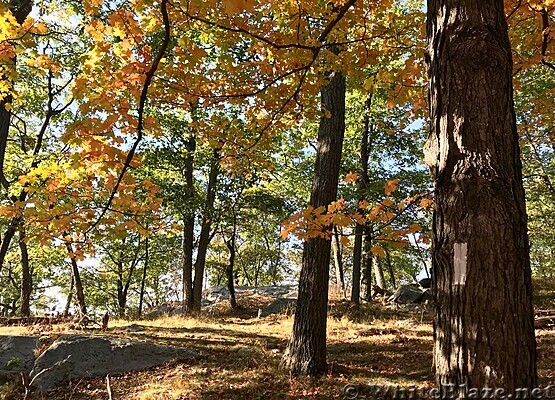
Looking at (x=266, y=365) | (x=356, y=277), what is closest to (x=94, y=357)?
(x=266, y=365)

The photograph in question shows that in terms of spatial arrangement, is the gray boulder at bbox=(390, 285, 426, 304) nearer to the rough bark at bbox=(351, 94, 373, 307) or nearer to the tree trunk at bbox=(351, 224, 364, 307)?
the rough bark at bbox=(351, 94, 373, 307)

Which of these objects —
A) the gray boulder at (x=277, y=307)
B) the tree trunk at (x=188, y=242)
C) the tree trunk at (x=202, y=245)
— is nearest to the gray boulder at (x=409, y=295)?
the gray boulder at (x=277, y=307)

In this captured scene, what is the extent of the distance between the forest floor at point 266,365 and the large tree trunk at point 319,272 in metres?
0.31

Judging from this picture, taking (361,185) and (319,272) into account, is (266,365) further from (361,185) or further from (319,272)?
(361,185)

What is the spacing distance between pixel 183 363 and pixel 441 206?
6.41 m

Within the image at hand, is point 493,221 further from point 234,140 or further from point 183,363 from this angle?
point 183,363

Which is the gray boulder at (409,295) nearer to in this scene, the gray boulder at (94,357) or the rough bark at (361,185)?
the rough bark at (361,185)

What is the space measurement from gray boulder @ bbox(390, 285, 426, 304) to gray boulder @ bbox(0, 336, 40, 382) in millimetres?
11841

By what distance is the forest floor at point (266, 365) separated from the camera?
523cm

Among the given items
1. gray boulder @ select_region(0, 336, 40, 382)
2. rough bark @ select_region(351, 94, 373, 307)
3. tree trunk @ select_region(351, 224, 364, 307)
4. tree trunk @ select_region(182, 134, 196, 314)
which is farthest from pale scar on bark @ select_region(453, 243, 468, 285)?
tree trunk @ select_region(182, 134, 196, 314)

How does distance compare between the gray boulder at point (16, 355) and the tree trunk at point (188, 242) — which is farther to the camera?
the tree trunk at point (188, 242)

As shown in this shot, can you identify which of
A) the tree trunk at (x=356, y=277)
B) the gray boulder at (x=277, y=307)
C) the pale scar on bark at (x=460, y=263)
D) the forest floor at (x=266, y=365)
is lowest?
the gray boulder at (x=277, y=307)

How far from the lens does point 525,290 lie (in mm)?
1622

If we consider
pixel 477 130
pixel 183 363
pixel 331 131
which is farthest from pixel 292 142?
pixel 477 130
